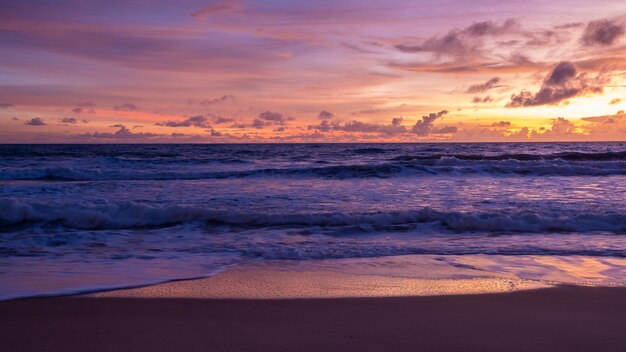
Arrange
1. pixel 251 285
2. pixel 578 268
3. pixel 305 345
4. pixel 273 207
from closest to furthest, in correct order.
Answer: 1. pixel 305 345
2. pixel 251 285
3. pixel 578 268
4. pixel 273 207

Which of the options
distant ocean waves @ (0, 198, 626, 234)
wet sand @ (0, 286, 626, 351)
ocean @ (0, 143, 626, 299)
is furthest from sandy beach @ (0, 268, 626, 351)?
distant ocean waves @ (0, 198, 626, 234)

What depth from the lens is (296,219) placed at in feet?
34.3

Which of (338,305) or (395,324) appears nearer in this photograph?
(395,324)

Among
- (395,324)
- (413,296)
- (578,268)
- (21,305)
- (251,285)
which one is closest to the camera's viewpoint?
(395,324)

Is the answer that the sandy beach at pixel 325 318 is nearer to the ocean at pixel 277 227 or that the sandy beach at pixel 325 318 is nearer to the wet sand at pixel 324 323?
the wet sand at pixel 324 323

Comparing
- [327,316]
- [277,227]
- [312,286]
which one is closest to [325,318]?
[327,316]

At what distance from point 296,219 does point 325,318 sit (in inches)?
238

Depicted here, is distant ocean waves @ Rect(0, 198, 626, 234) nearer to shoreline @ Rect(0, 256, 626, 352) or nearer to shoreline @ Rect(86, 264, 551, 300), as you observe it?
shoreline @ Rect(86, 264, 551, 300)

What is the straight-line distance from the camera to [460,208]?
1168 centimetres

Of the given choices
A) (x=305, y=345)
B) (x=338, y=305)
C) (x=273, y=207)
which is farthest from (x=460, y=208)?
(x=305, y=345)

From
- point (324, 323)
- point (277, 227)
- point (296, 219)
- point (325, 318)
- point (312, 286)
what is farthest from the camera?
point (296, 219)

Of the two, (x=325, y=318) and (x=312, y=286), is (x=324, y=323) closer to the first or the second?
(x=325, y=318)

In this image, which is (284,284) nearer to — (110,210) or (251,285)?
(251,285)

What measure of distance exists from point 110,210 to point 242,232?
347 cm
